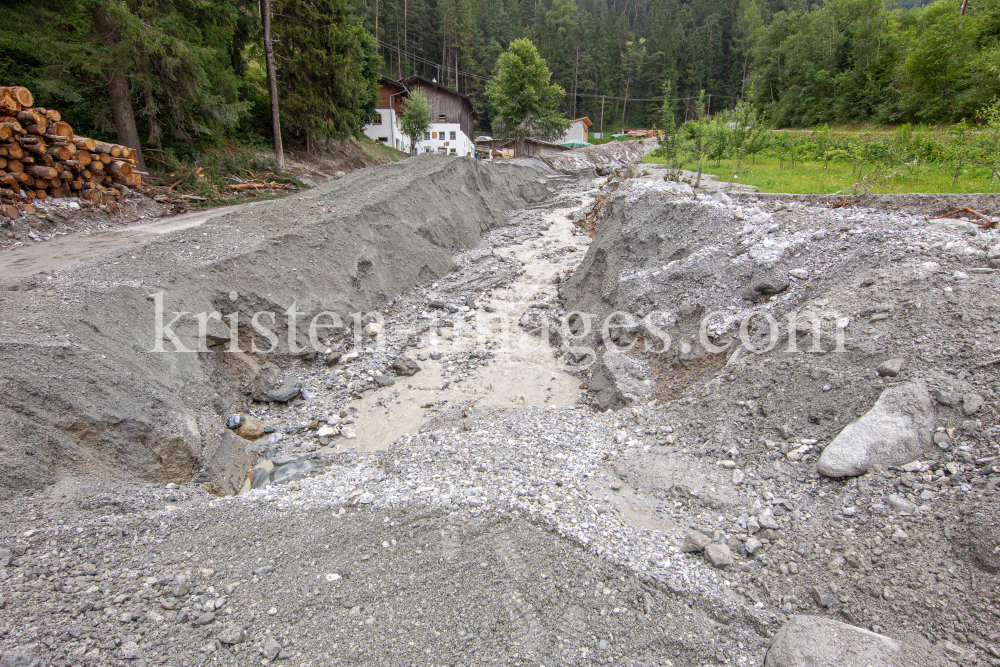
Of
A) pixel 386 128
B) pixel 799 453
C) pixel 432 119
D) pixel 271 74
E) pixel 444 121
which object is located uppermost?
pixel 432 119

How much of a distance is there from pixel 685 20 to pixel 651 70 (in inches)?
809

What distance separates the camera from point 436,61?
73.7 meters

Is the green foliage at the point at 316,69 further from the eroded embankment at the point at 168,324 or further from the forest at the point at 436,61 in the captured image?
the eroded embankment at the point at 168,324

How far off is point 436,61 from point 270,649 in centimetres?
8286

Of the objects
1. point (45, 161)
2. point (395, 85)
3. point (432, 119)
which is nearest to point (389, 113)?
point (395, 85)

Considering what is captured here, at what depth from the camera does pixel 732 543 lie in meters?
4.81

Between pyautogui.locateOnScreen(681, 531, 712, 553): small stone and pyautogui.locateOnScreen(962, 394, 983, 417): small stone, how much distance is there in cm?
278

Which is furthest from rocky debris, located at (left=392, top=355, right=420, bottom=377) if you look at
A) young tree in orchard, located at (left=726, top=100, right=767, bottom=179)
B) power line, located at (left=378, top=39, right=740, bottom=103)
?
power line, located at (left=378, top=39, right=740, bottom=103)

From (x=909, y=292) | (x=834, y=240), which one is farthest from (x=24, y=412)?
(x=834, y=240)

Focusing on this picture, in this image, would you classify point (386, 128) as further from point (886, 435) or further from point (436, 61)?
point (886, 435)

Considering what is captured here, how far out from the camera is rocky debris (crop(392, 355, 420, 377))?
10.7 meters

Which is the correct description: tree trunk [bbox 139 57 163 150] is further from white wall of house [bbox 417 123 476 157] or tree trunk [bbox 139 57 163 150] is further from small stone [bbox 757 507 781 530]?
white wall of house [bbox 417 123 476 157]

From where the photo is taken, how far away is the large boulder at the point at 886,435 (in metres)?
4.77

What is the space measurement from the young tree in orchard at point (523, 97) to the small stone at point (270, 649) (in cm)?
5516
